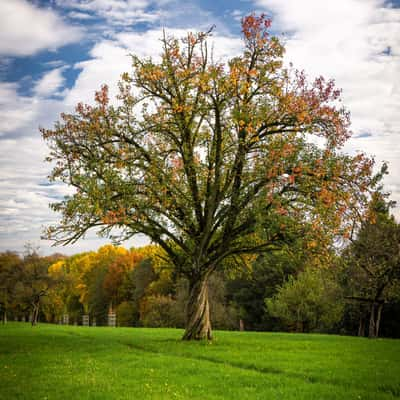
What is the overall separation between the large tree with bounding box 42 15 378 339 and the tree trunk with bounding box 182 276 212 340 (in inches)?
2.4

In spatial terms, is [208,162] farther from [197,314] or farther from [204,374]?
[204,374]

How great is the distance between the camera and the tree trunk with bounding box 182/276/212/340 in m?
25.4

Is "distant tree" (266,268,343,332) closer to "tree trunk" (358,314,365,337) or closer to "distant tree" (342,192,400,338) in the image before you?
"tree trunk" (358,314,365,337)

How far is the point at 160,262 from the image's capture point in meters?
30.6

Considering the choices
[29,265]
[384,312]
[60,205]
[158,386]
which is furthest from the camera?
[29,265]

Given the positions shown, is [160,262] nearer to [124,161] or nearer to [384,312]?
[124,161]

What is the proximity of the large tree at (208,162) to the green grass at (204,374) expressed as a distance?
6219 millimetres

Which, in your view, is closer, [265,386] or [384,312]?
[265,386]

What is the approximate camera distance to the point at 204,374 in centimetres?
1409

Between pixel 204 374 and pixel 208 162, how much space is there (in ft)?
46.2

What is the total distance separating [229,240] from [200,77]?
29.2ft

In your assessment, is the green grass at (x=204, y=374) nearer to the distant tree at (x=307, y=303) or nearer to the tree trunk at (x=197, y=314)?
the tree trunk at (x=197, y=314)

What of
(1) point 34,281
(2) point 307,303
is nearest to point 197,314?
(2) point 307,303

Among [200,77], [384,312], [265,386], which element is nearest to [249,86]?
[200,77]
